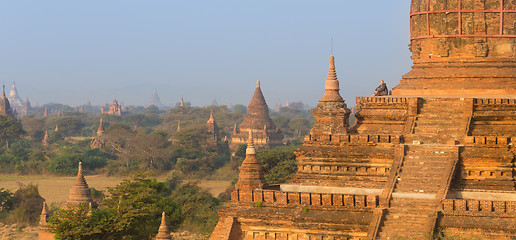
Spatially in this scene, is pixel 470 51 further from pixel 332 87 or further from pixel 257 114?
pixel 257 114

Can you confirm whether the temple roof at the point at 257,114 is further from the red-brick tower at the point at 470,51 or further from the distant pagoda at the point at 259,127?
the red-brick tower at the point at 470,51

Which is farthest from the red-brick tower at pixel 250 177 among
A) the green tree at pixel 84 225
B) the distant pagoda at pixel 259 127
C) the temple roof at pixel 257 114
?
the temple roof at pixel 257 114

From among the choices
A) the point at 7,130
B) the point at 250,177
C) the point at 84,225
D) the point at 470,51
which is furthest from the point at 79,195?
the point at 7,130

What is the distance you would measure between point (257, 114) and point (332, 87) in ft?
207

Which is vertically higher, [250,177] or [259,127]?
[259,127]

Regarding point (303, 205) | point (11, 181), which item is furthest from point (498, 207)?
point (11, 181)

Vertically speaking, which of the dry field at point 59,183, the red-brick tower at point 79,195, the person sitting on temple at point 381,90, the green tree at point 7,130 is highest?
the person sitting on temple at point 381,90

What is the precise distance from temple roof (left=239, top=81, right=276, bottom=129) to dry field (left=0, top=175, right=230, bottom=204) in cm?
1998

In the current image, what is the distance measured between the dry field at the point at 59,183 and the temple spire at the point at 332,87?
3072 centimetres

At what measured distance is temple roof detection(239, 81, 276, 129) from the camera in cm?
9188

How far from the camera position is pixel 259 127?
9188 centimetres

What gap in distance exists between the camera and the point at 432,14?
29.7m

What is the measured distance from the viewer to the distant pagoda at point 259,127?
298 feet

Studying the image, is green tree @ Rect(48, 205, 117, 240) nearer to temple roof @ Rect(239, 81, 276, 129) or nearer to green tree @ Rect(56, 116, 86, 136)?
temple roof @ Rect(239, 81, 276, 129)
